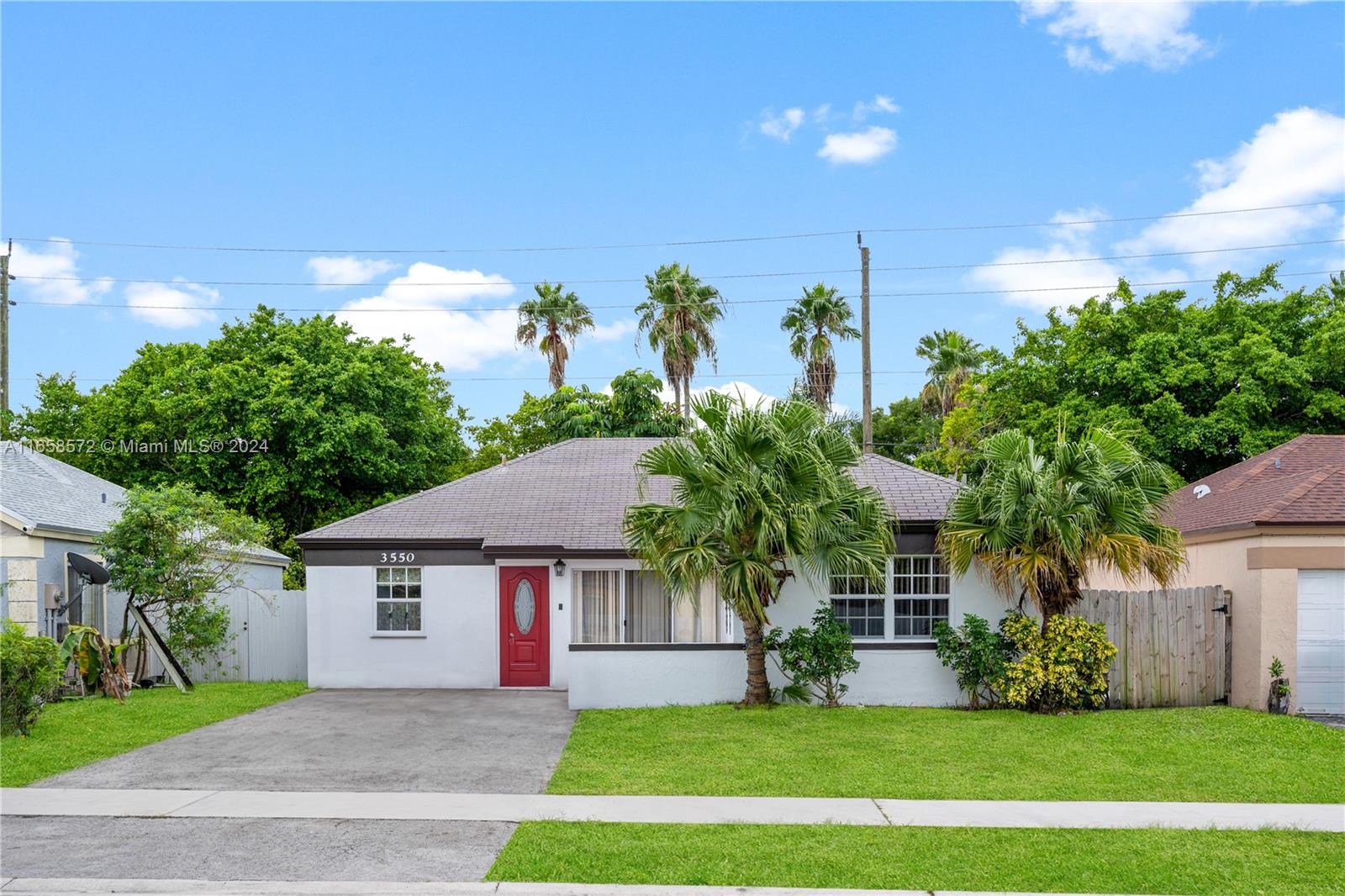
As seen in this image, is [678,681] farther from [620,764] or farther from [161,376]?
[161,376]

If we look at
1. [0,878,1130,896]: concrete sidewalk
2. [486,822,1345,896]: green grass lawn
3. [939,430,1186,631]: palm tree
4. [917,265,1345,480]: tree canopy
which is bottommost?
[486,822,1345,896]: green grass lawn

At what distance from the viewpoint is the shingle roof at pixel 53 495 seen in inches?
703

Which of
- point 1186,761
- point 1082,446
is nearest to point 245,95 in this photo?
point 1082,446

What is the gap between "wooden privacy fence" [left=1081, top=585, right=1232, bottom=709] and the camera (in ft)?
51.0

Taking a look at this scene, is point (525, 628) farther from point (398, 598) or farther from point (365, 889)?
point (365, 889)

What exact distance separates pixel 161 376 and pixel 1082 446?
2798 centimetres

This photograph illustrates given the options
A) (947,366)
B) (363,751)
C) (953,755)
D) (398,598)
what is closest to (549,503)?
(398,598)

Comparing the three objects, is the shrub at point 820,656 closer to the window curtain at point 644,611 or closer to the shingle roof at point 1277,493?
the window curtain at point 644,611

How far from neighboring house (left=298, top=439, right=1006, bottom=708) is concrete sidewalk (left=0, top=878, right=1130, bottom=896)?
8742 millimetres

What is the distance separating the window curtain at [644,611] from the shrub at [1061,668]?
18.1ft

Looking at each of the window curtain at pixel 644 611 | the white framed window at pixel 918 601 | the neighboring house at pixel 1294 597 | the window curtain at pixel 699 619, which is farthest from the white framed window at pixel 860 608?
the neighboring house at pixel 1294 597

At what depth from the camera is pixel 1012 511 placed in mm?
15039

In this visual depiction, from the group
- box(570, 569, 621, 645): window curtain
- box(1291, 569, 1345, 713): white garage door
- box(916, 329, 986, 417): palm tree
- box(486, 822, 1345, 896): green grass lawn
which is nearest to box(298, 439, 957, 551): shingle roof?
box(570, 569, 621, 645): window curtain

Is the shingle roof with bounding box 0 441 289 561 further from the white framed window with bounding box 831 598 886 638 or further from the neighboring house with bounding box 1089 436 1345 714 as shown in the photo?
the neighboring house with bounding box 1089 436 1345 714
